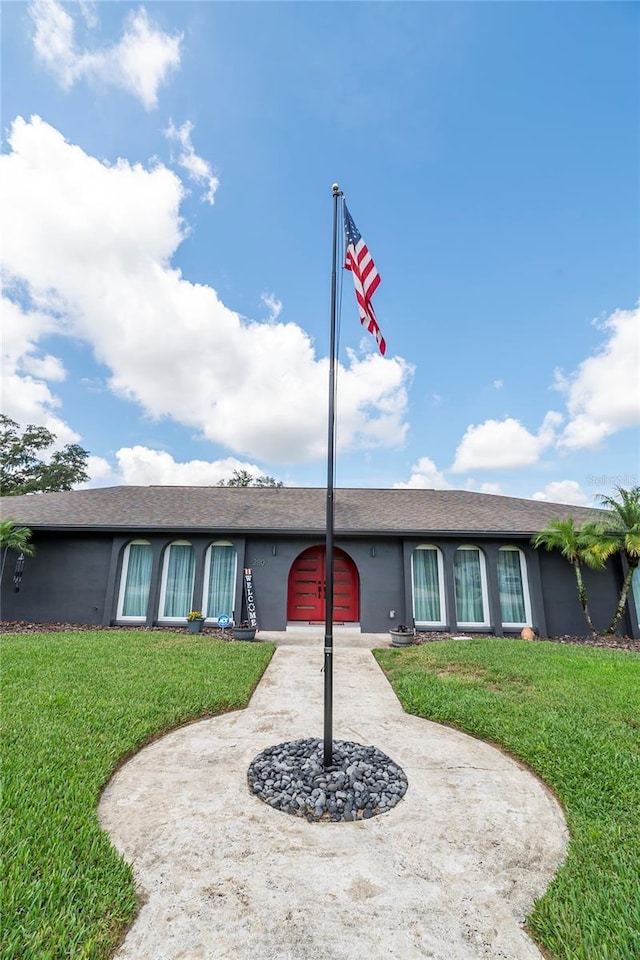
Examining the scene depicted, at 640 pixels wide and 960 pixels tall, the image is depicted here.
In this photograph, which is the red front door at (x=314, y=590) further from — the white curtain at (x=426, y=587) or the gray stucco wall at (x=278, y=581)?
the white curtain at (x=426, y=587)

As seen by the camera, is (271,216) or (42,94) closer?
(42,94)

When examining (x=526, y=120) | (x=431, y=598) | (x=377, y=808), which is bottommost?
(x=377, y=808)

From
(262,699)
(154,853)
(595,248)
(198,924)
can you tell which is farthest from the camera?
(595,248)

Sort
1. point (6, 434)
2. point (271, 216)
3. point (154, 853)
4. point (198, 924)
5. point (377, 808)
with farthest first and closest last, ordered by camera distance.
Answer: point (6, 434) < point (271, 216) < point (377, 808) < point (154, 853) < point (198, 924)

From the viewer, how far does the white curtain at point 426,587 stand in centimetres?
971

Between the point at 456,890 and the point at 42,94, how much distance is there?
13.0 m

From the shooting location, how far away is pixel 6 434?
27500 millimetres

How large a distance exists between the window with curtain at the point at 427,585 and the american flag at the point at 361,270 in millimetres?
6998

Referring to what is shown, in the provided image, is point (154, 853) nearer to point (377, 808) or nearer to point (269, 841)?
point (269, 841)

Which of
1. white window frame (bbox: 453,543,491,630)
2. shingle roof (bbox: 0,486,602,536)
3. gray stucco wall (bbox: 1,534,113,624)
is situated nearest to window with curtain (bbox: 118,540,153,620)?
gray stucco wall (bbox: 1,534,113,624)

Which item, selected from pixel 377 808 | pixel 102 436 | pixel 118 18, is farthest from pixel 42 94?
pixel 377 808

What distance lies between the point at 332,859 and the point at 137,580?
9.12 meters

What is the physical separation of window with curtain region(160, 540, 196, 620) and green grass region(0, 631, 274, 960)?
2.06 metres

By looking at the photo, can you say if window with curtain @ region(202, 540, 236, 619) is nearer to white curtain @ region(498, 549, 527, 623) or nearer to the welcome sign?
the welcome sign
